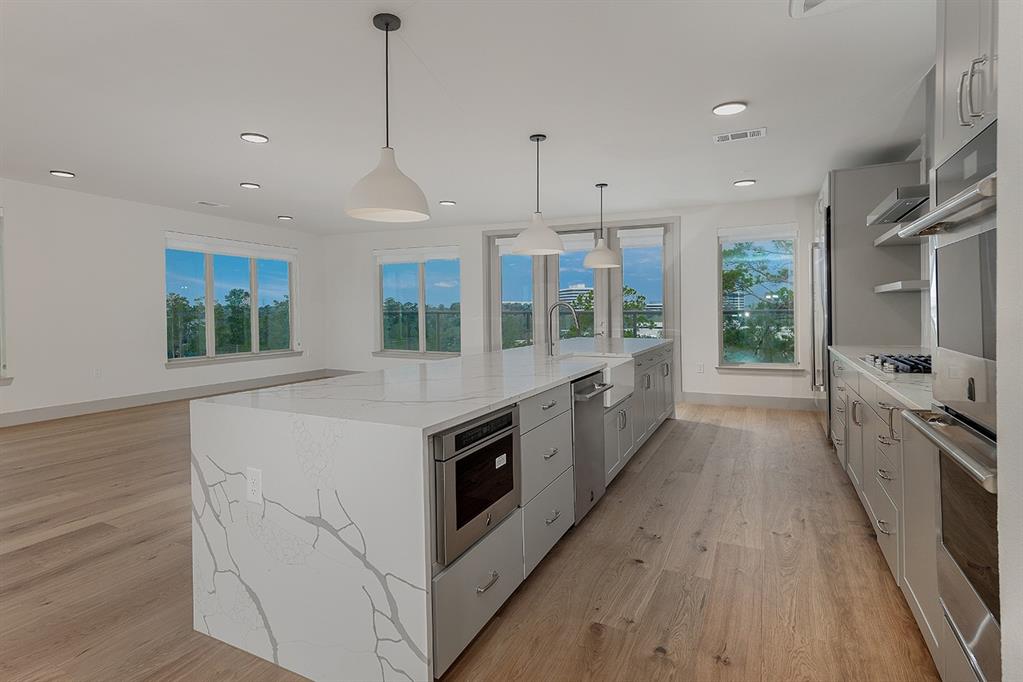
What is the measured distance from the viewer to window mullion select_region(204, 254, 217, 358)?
24.5ft

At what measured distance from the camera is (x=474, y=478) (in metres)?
1.78

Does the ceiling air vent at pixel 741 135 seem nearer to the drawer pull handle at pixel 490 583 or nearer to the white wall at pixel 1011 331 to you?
the white wall at pixel 1011 331

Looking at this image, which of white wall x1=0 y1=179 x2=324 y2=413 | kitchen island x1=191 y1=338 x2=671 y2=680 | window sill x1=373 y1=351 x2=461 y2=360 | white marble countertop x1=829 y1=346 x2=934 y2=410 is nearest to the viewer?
kitchen island x1=191 y1=338 x2=671 y2=680

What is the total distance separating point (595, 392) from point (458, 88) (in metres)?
1.98

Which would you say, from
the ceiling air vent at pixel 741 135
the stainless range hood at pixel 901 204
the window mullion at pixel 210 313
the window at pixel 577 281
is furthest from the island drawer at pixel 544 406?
the window mullion at pixel 210 313

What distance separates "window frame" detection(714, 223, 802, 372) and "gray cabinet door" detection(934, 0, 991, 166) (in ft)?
16.3

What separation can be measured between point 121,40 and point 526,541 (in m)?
3.07

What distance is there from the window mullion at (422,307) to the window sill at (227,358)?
6.71 feet

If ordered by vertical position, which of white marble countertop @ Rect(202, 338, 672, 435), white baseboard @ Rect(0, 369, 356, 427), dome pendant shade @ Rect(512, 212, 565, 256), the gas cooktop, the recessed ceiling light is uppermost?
the recessed ceiling light

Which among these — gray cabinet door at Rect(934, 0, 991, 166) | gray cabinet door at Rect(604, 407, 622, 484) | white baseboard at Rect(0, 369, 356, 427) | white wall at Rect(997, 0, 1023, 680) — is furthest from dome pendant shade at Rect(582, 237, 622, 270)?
white baseboard at Rect(0, 369, 356, 427)

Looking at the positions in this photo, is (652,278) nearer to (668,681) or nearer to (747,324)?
(747,324)

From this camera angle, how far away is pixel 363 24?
8.18 ft

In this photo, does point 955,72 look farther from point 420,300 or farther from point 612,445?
point 420,300

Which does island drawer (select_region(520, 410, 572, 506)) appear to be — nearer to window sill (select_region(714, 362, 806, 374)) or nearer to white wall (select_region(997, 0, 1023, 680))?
white wall (select_region(997, 0, 1023, 680))
